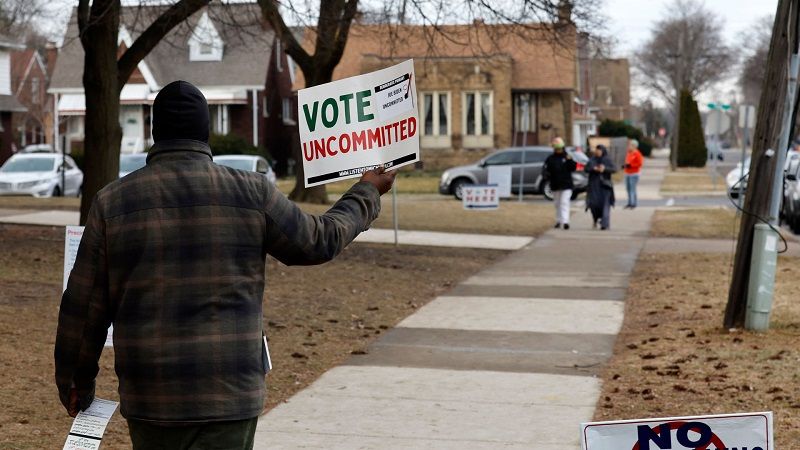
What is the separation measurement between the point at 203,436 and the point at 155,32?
38.2 feet

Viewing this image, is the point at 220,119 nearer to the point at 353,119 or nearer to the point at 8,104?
the point at 8,104

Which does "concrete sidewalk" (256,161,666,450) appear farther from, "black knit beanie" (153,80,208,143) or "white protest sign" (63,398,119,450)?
"black knit beanie" (153,80,208,143)

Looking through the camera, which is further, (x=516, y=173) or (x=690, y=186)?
(x=690, y=186)

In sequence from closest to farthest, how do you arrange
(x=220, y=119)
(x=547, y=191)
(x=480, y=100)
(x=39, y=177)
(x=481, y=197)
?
(x=481, y=197), (x=39, y=177), (x=547, y=191), (x=220, y=119), (x=480, y=100)

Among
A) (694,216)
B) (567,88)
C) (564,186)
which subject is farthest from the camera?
(567,88)

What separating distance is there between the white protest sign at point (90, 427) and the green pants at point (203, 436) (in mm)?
286

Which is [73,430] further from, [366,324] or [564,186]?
[564,186]

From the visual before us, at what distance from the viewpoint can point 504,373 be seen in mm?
9539

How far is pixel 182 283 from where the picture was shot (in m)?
4.08

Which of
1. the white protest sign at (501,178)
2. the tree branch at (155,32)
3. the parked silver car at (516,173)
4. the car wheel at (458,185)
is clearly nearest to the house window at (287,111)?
the parked silver car at (516,173)

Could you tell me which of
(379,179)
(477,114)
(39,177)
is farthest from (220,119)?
(379,179)

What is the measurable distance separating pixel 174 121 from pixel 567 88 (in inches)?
2175

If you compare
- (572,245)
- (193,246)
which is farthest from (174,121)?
(572,245)

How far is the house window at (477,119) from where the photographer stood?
192ft
